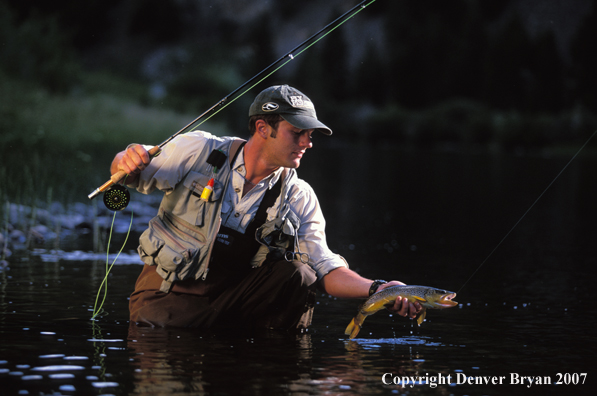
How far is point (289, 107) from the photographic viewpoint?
162 inches

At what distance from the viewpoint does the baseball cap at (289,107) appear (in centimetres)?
408

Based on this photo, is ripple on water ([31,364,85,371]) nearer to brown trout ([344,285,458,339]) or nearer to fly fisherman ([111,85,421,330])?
fly fisherman ([111,85,421,330])

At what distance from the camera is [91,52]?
7781 cm

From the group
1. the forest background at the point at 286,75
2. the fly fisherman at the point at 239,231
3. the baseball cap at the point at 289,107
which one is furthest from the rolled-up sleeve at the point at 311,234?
the forest background at the point at 286,75

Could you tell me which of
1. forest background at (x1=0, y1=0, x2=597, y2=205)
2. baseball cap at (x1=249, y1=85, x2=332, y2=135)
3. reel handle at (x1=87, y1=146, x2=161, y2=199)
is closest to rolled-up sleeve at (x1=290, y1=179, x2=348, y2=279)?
baseball cap at (x1=249, y1=85, x2=332, y2=135)

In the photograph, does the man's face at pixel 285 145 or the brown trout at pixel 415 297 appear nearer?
the brown trout at pixel 415 297

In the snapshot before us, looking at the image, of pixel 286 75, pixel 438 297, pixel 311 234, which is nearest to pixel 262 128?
pixel 311 234

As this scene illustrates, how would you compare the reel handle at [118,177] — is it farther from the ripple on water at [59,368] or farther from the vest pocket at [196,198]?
the ripple on water at [59,368]

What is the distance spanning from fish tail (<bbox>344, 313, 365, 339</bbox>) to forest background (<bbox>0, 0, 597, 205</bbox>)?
3.76m

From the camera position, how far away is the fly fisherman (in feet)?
13.4

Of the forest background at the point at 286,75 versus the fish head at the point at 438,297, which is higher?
the forest background at the point at 286,75

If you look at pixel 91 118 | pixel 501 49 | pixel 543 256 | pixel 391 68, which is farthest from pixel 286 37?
pixel 543 256

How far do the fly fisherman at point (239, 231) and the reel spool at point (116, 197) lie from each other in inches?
2.7

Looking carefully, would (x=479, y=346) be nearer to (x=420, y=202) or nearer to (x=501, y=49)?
(x=420, y=202)
